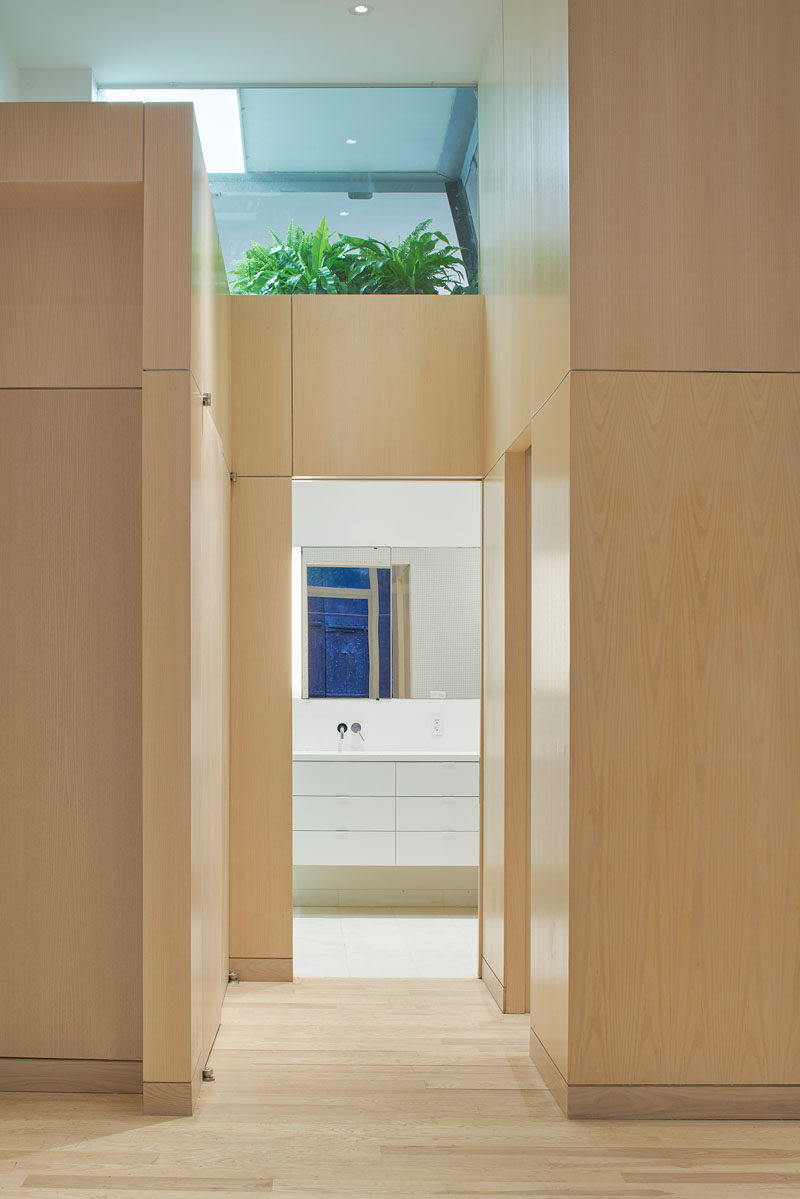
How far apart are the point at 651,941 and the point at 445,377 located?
2738 millimetres

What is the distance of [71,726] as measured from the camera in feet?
11.7

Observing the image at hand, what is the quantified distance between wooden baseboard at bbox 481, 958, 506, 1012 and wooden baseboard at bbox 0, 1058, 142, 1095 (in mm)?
1501

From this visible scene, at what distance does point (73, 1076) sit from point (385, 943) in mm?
2174

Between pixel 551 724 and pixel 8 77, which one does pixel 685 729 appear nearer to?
pixel 551 724

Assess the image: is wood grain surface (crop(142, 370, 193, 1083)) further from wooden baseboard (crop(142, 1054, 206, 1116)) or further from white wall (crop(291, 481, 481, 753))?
white wall (crop(291, 481, 481, 753))

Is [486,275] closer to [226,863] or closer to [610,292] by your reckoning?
[610,292]

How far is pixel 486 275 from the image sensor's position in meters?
4.91

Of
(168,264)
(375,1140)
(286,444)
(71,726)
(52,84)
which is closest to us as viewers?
(375,1140)

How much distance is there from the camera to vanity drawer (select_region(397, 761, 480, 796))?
596 cm

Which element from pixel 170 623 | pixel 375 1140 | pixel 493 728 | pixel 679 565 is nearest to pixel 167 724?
pixel 170 623

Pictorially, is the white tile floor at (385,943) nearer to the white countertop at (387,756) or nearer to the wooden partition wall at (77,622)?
the white countertop at (387,756)

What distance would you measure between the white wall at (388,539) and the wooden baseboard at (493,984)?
5.50 feet

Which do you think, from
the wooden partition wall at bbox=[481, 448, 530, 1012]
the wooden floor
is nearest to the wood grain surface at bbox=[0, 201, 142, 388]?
the wooden partition wall at bbox=[481, 448, 530, 1012]

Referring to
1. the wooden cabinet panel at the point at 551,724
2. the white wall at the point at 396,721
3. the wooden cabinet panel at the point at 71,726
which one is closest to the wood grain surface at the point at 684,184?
the wooden cabinet panel at the point at 551,724
